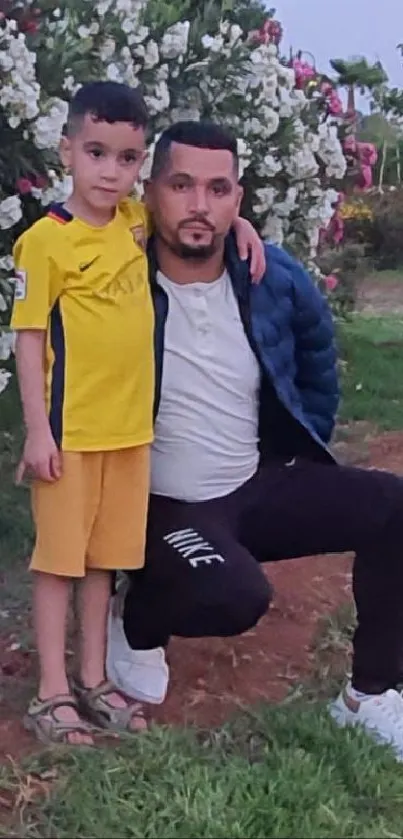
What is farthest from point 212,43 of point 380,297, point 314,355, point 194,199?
point 380,297

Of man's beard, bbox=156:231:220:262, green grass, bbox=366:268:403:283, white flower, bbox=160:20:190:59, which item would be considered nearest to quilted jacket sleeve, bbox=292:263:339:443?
man's beard, bbox=156:231:220:262

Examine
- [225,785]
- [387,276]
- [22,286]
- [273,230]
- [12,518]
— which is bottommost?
[387,276]

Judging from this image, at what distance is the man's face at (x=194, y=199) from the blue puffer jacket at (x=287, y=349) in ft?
0.32

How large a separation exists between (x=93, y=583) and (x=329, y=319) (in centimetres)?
91

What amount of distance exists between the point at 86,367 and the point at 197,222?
0.43 metres

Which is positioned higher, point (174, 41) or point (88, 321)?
point (174, 41)

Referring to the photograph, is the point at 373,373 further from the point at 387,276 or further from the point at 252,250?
the point at 387,276

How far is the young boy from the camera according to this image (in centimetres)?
325

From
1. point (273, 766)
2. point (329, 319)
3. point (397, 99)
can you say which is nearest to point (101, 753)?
point (273, 766)

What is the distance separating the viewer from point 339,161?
5.99 meters

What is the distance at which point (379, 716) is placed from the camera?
3.53 metres

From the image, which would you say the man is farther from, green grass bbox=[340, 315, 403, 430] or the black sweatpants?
green grass bbox=[340, 315, 403, 430]

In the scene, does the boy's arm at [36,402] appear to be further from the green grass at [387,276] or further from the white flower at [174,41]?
the green grass at [387,276]

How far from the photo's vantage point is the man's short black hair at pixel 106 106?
3293 millimetres
